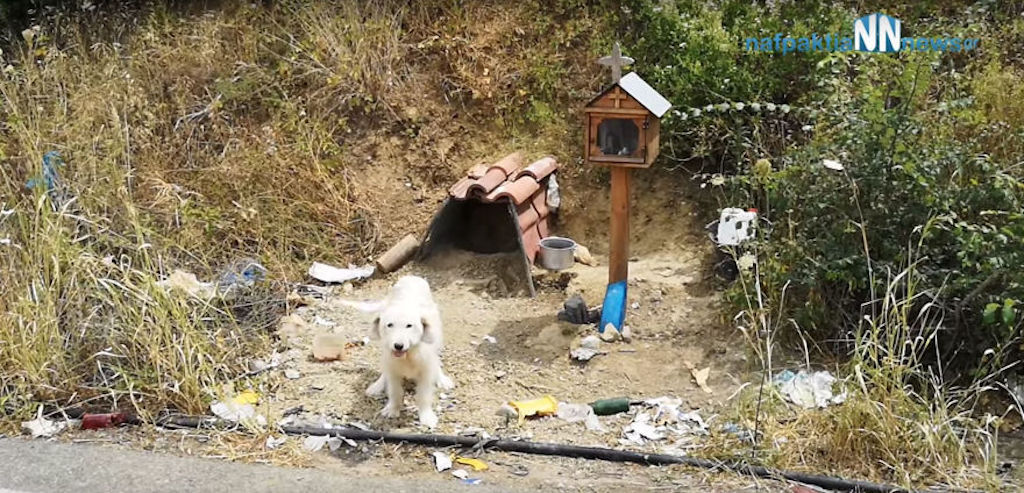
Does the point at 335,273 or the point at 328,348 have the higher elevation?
the point at 335,273

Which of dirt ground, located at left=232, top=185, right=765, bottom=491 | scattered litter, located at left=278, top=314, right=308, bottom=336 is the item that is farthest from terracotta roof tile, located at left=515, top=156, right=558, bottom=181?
scattered litter, located at left=278, top=314, right=308, bottom=336

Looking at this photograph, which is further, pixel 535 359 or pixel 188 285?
pixel 188 285

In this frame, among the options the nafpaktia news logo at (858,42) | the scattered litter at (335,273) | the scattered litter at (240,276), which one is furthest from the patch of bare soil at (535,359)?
the nafpaktia news logo at (858,42)

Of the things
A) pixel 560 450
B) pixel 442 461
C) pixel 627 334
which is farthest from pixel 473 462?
pixel 627 334

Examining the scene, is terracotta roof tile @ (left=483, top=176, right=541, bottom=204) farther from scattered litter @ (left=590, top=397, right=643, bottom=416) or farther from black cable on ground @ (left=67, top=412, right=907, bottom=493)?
black cable on ground @ (left=67, top=412, right=907, bottom=493)

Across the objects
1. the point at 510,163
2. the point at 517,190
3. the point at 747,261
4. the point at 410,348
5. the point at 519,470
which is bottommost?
the point at 519,470

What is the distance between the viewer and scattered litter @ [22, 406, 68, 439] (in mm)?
4543

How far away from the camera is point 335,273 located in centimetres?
631

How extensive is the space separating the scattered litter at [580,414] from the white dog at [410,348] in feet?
1.94

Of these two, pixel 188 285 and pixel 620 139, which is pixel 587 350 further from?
pixel 188 285

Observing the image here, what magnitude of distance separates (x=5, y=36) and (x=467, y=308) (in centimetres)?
571

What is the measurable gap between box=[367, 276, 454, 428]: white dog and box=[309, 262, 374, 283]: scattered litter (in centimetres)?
157

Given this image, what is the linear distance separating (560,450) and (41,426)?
7.83 feet

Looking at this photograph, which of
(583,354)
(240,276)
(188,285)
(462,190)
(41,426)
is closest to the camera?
(41,426)
